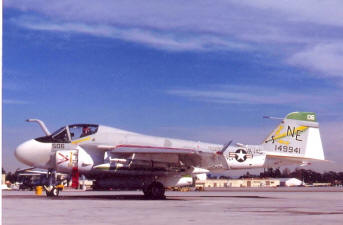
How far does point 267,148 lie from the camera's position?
24422mm

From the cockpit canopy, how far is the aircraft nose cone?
313mm

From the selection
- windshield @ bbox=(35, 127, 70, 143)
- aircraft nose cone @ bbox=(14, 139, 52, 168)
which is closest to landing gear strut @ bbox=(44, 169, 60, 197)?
aircraft nose cone @ bbox=(14, 139, 52, 168)

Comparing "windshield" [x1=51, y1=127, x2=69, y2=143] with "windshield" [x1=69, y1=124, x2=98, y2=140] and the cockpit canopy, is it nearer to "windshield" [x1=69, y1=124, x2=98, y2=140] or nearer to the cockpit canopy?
the cockpit canopy

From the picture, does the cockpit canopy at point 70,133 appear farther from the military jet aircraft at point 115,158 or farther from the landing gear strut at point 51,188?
A: the landing gear strut at point 51,188

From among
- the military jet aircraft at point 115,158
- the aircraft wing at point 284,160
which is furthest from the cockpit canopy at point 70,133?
the aircraft wing at point 284,160

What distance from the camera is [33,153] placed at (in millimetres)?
19500

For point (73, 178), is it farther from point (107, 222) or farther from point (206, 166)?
point (107, 222)

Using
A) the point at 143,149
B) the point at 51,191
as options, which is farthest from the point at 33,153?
the point at 143,149

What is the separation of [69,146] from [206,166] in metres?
6.00

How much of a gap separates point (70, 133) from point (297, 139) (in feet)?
38.3

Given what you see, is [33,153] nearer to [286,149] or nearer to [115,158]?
[115,158]

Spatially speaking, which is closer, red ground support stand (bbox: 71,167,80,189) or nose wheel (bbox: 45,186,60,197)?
red ground support stand (bbox: 71,167,80,189)

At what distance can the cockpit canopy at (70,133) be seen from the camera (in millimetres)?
19828

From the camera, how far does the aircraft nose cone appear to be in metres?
19.5
